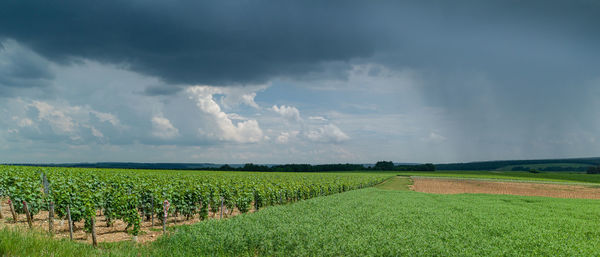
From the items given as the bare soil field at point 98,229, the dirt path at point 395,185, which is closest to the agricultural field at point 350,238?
the bare soil field at point 98,229

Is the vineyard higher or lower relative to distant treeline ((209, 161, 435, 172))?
higher

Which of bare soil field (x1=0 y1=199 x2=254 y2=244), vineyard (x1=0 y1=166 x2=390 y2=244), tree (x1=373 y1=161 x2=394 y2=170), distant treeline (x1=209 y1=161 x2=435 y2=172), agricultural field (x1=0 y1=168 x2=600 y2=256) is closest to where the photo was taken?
agricultural field (x1=0 y1=168 x2=600 y2=256)

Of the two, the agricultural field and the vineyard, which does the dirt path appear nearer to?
the vineyard

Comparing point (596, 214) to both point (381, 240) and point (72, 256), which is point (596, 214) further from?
point (72, 256)

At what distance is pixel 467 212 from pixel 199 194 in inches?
878

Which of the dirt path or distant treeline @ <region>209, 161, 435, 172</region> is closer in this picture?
the dirt path

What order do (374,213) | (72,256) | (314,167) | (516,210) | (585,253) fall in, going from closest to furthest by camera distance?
(72,256) → (585,253) → (374,213) → (516,210) → (314,167)

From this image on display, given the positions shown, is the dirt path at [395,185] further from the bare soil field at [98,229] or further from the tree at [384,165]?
the tree at [384,165]

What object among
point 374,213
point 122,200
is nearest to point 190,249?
point 122,200

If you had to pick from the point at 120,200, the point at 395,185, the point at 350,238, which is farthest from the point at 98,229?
the point at 395,185

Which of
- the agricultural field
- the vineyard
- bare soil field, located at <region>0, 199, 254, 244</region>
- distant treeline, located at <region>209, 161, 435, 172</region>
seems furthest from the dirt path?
distant treeline, located at <region>209, 161, 435, 172</region>

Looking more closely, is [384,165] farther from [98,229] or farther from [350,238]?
[98,229]

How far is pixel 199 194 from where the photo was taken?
2462cm

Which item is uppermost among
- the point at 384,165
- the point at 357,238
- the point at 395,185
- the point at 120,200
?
the point at 120,200
